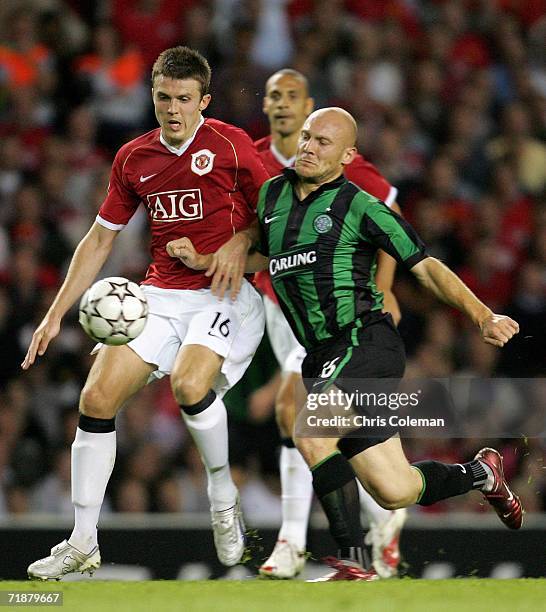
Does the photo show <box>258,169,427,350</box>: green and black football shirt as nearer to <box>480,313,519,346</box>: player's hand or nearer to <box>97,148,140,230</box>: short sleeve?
<box>480,313,519,346</box>: player's hand

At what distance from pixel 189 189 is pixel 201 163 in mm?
127

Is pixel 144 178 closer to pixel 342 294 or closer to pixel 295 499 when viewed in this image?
pixel 342 294

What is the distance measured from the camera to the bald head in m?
5.57

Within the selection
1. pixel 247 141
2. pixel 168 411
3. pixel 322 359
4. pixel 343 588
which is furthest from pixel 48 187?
pixel 343 588

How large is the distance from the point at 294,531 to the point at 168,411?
7.58ft

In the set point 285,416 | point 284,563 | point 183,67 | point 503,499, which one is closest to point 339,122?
point 183,67

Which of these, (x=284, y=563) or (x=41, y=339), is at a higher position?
(x=41, y=339)

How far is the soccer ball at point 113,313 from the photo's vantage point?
5324 mm

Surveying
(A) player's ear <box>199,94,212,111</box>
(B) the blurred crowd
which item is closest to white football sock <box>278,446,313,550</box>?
(B) the blurred crowd

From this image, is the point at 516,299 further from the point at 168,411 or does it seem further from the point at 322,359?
the point at 322,359

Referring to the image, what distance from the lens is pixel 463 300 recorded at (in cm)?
525

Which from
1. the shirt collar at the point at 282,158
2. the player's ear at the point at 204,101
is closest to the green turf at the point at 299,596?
the player's ear at the point at 204,101

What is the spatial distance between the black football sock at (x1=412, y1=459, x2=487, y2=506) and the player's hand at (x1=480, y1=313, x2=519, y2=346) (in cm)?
80

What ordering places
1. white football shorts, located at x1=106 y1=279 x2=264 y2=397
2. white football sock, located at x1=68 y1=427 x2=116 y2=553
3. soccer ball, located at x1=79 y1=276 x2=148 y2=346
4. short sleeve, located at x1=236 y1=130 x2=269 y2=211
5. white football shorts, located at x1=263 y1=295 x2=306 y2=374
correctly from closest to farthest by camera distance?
soccer ball, located at x1=79 y1=276 x2=148 y2=346 < white football sock, located at x1=68 y1=427 x2=116 y2=553 < white football shorts, located at x1=106 y1=279 x2=264 y2=397 < short sleeve, located at x1=236 y1=130 x2=269 y2=211 < white football shorts, located at x1=263 y1=295 x2=306 y2=374
